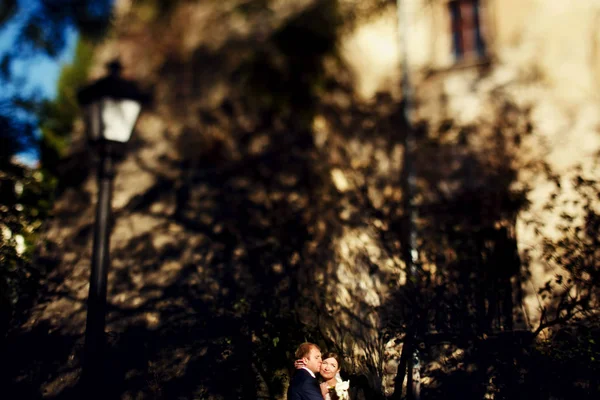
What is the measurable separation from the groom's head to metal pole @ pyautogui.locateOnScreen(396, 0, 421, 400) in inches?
41.3

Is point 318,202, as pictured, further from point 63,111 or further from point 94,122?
point 63,111

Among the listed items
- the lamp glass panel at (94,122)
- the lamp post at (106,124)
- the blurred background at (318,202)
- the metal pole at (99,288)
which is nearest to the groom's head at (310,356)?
the blurred background at (318,202)

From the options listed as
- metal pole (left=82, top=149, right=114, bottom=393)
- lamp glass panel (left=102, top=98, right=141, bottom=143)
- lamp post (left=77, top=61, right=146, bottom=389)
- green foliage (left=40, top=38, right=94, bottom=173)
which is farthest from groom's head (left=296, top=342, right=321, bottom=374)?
green foliage (left=40, top=38, right=94, bottom=173)

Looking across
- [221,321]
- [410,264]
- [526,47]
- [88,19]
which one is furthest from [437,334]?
[88,19]

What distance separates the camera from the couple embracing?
468 cm

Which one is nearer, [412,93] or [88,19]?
[88,19]

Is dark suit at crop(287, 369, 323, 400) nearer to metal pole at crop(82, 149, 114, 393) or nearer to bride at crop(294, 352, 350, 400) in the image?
bride at crop(294, 352, 350, 400)

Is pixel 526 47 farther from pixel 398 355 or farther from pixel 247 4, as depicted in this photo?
pixel 398 355

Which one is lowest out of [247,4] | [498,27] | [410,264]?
[410,264]

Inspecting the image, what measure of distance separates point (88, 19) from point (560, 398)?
8.52 meters

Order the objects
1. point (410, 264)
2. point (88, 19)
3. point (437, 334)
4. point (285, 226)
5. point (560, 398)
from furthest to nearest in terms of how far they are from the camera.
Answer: point (88, 19)
point (285, 226)
point (410, 264)
point (437, 334)
point (560, 398)

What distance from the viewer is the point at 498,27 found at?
1018 cm

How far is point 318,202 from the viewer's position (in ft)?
27.6

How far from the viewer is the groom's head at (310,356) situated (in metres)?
4.91
